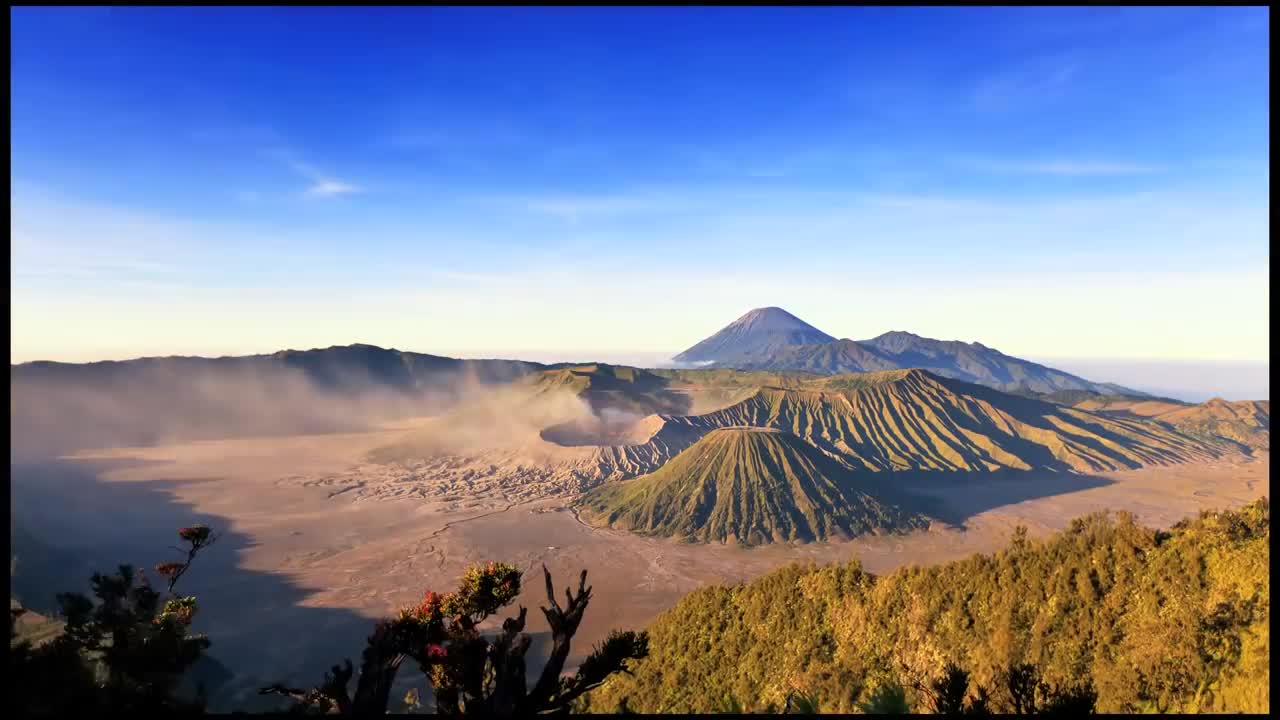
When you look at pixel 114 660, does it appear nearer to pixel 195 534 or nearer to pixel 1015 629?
pixel 195 534

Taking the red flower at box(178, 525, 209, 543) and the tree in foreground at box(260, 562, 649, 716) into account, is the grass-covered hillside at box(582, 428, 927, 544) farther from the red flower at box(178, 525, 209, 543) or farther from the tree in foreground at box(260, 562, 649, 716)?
the tree in foreground at box(260, 562, 649, 716)

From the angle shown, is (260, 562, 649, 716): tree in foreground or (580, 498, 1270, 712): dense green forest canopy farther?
(580, 498, 1270, 712): dense green forest canopy

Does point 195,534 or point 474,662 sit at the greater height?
point 195,534

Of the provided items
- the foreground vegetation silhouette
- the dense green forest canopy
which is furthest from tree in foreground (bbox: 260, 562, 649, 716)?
the dense green forest canopy

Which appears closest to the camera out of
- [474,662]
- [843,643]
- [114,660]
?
[474,662]

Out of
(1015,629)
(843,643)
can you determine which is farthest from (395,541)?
(1015,629)

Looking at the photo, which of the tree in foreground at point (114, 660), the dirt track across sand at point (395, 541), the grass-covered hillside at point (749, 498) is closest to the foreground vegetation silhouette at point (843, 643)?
the tree in foreground at point (114, 660)

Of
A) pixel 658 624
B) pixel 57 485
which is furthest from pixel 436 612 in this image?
pixel 57 485
